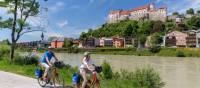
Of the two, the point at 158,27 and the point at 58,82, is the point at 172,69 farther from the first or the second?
the point at 158,27

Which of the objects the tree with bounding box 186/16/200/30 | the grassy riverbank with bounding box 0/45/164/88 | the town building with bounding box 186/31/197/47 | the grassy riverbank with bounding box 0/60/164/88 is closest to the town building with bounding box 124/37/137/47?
the town building with bounding box 186/31/197/47

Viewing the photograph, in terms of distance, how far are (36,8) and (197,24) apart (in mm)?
149257

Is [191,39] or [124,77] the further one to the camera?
[191,39]

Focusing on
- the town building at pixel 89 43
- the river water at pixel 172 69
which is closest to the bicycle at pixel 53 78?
the river water at pixel 172 69

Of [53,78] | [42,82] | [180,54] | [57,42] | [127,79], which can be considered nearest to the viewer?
[53,78]

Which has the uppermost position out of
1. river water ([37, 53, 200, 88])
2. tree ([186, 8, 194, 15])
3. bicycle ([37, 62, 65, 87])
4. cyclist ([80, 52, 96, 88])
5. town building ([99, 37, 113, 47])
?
tree ([186, 8, 194, 15])

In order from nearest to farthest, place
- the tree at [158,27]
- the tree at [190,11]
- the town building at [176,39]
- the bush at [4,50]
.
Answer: the bush at [4,50] < the town building at [176,39] < the tree at [158,27] < the tree at [190,11]

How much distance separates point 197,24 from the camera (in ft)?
544

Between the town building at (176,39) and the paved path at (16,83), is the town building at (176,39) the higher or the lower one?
the higher one

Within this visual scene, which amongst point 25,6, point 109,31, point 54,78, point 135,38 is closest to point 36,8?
point 25,6

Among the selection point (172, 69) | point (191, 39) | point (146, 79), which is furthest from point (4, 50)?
point (191, 39)

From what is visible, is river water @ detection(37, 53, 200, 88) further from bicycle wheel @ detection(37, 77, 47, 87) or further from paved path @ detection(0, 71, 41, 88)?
→ bicycle wheel @ detection(37, 77, 47, 87)

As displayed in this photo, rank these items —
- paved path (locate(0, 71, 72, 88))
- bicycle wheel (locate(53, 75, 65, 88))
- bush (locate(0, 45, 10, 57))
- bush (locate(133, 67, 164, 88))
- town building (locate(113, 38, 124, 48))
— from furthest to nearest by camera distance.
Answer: town building (locate(113, 38, 124, 48)) < bush (locate(0, 45, 10, 57)) < bush (locate(133, 67, 164, 88)) < paved path (locate(0, 71, 72, 88)) < bicycle wheel (locate(53, 75, 65, 88))

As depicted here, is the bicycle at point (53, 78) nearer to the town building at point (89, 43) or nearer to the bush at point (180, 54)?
the bush at point (180, 54)
